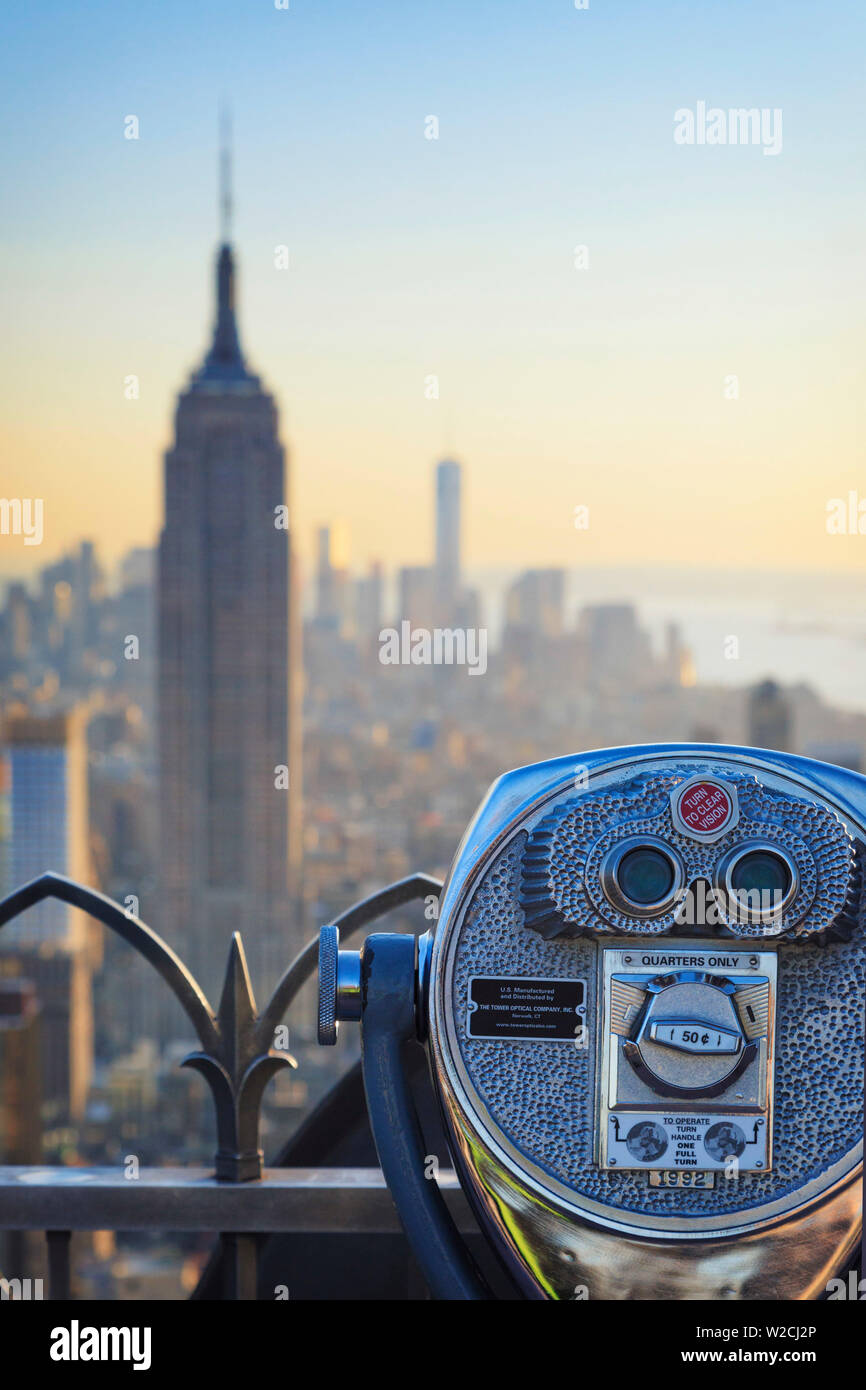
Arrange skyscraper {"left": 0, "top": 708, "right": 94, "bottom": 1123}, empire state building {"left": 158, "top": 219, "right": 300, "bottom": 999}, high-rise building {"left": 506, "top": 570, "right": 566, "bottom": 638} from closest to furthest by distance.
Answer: skyscraper {"left": 0, "top": 708, "right": 94, "bottom": 1123} → high-rise building {"left": 506, "top": 570, "right": 566, "bottom": 638} → empire state building {"left": 158, "top": 219, "right": 300, "bottom": 999}

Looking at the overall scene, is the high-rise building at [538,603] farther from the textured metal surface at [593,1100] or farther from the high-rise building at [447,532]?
the textured metal surface at [593,1100]

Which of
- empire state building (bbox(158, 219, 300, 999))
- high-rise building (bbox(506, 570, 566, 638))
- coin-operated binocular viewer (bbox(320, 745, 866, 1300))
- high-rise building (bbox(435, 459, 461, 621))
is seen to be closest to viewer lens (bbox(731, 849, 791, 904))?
coin-operated binocular viewer (bbox(320, 745, 866, 1300))

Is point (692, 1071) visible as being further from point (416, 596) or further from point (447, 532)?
point (447, 532)

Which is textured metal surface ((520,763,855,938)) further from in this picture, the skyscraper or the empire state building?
the empire state building

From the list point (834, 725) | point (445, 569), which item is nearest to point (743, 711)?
point (834, 725)

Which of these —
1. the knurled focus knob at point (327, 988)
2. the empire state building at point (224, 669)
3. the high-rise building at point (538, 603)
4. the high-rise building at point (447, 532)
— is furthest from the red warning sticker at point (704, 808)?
the high-rise building at point (447, 532)

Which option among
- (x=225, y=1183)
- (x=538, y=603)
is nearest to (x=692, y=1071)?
(x=225, y=1183)
